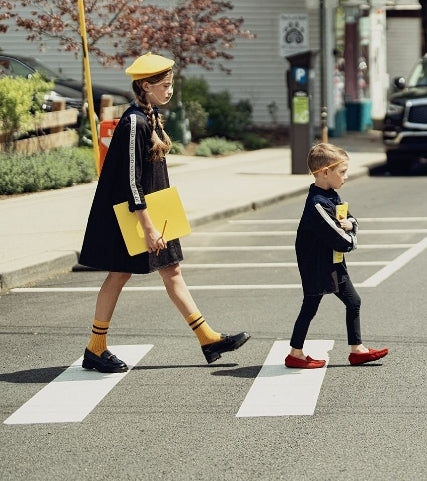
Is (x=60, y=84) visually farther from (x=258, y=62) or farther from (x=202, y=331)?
(x=202, y=331)

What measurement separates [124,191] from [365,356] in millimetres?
1721

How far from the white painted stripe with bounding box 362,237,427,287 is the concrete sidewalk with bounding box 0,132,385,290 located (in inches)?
114

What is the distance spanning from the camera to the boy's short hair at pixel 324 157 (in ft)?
26.8

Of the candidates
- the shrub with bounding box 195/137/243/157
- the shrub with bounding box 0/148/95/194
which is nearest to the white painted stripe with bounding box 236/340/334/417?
the shrub with bounding box 0/148/95/194

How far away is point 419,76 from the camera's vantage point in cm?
2547

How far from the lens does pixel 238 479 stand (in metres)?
5.98

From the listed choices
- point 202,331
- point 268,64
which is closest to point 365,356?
point 202,331

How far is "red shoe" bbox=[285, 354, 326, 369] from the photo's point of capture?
8.32 meters

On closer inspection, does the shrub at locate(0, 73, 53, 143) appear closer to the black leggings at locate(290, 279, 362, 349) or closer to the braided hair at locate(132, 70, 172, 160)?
the braided hair at locate(132, 70, 172, 160)

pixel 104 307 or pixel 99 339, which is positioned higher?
pixel 104 307

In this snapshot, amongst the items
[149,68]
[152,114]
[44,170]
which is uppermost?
[149,68]

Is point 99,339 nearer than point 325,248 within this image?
No

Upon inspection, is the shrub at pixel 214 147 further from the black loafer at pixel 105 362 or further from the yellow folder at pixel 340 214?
the yellow folder at pixel 340 214

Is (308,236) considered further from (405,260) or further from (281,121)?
(281,121)
